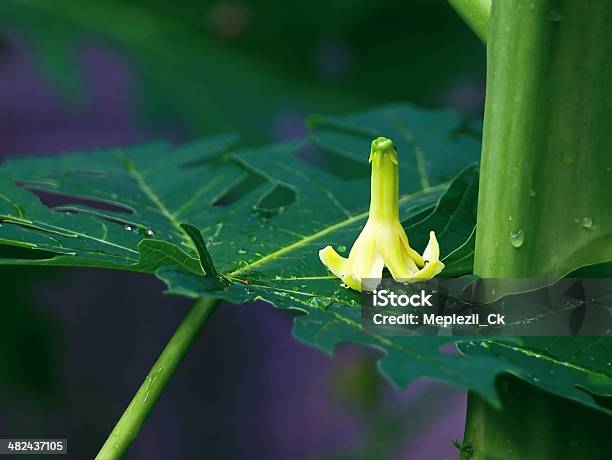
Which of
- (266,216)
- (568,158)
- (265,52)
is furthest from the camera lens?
(265,52)

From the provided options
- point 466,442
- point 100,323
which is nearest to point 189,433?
point 100,323

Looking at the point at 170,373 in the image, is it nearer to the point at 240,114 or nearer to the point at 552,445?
the point at 552,445

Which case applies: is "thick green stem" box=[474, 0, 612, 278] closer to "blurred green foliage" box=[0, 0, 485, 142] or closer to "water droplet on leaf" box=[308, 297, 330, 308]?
"water droplet on leaf" box=[308, 297, 330, 308]

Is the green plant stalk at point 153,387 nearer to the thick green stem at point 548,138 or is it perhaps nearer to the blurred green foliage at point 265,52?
the thick green stem at point 548,138

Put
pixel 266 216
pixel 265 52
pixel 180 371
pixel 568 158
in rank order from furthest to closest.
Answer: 1. pixel 180 371
2. pixel 265 52
3. pixel 266 216
4. pixel 568 158
